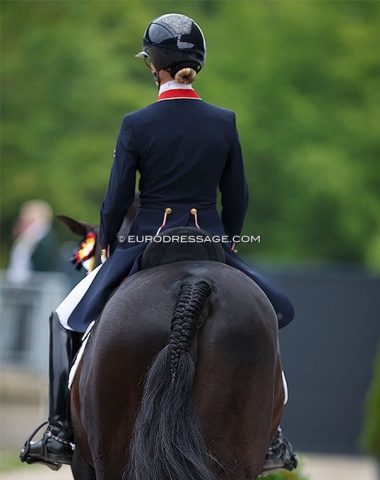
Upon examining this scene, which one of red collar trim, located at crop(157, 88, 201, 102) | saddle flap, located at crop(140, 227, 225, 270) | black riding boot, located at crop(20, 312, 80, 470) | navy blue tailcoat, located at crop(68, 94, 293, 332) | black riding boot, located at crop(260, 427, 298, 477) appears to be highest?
red collar trim, located at crop(157, 88, 201, 102)

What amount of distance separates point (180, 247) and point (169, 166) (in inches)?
18.8

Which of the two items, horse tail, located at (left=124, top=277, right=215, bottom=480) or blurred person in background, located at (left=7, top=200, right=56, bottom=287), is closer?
horse tail, located at (left=124, top=277, right=215, bottom=480)

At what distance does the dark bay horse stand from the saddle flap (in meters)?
0.07

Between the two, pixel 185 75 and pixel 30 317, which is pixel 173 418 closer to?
pixel 185 75

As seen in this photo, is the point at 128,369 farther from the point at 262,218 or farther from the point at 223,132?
A: the point at 262,218

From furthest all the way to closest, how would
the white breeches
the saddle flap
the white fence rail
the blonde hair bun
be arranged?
1. the white fence rail
2. the white breeches
3. the blonde hair bun
4. the saddle flap

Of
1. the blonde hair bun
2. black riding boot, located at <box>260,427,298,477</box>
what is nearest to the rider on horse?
the blonde hair bun

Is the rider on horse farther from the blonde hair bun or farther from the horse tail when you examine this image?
the horse tail

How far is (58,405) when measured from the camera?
5.97 metres

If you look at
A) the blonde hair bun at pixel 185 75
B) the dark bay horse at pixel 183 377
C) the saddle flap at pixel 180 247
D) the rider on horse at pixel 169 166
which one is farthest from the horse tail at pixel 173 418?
the blonde hair bun at pixel 185 75

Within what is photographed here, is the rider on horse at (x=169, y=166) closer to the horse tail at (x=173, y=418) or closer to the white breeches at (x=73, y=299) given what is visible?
the white breeches at (x=73, y=299)

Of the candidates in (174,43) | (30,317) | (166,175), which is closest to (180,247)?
(166,175)

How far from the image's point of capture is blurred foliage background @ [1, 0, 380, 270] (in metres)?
23.7

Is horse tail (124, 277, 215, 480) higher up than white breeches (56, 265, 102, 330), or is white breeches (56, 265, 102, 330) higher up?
white breeches (56, 265, 102, 330)
